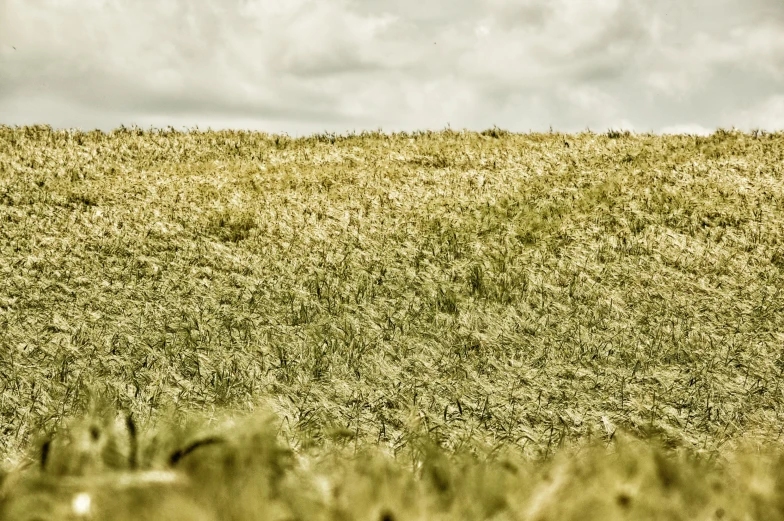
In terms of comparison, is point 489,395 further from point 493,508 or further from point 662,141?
point 662,141

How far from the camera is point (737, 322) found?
670 centimetres

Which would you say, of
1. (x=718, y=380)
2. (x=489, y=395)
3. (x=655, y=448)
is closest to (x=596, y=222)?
(x=718, y=380)

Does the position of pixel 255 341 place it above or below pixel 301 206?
below

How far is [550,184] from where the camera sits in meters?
10.1

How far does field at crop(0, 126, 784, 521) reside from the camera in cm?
106

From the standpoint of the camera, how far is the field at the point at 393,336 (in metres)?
1.06

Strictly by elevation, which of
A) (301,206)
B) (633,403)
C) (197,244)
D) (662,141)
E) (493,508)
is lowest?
(633,403)

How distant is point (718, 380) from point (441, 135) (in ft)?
29.9

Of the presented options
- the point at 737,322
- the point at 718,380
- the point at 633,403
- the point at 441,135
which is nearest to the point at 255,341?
the point at 633,403

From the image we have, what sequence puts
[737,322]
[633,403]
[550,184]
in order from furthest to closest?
[550,184], [737,322], [633,403]

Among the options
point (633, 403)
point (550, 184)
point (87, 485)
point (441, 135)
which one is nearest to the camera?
point (87, 485)

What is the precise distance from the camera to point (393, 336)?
6.27 metres

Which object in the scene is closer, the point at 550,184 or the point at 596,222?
the point at 596,222

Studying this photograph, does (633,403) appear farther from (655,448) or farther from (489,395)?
(655,448)
